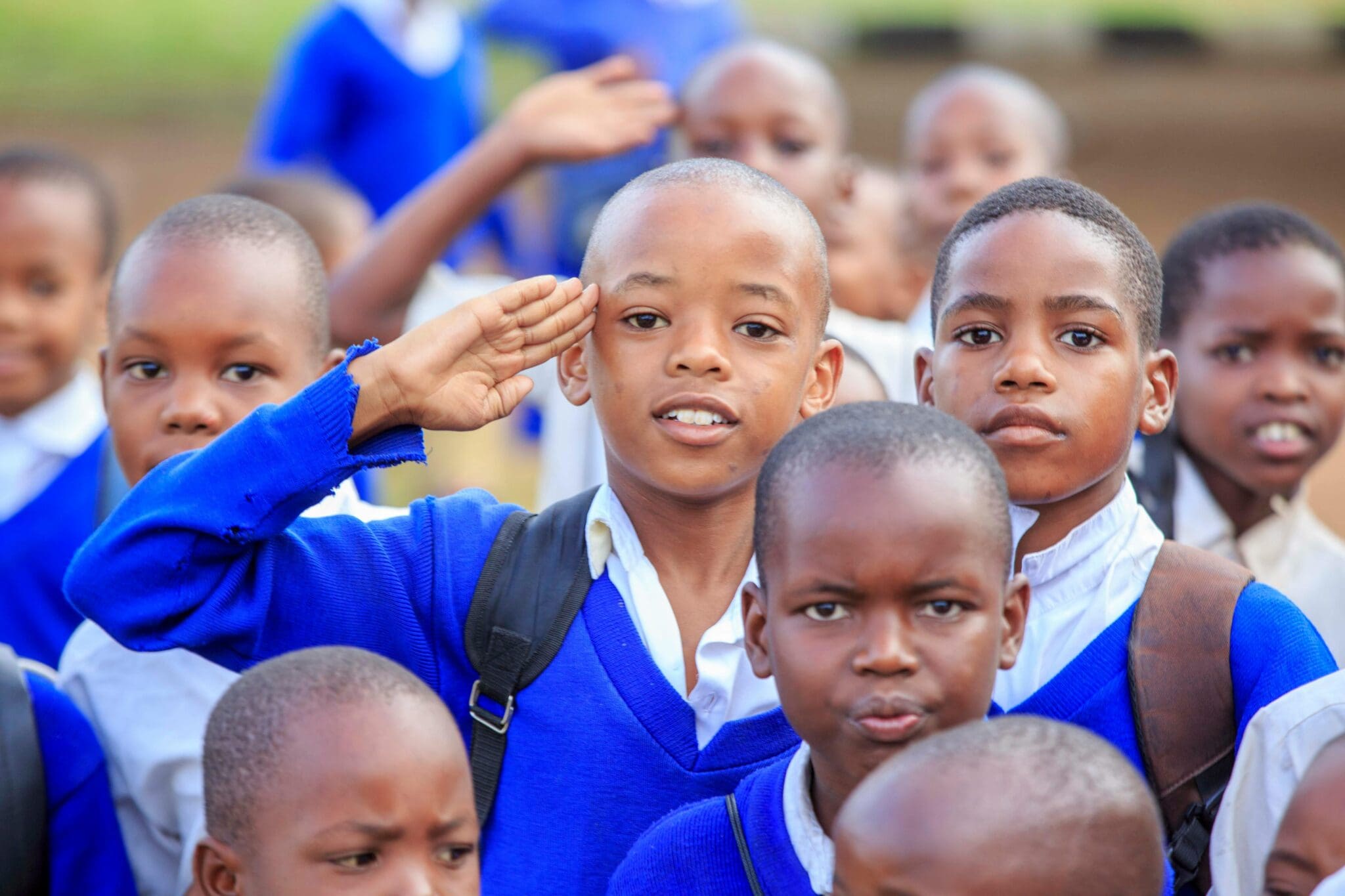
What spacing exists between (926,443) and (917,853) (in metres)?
0.51

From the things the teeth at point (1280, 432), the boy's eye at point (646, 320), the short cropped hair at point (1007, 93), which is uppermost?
the short cropped hair at point (1007, 93)

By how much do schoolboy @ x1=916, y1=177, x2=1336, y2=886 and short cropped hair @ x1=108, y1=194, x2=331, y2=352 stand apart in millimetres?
1024

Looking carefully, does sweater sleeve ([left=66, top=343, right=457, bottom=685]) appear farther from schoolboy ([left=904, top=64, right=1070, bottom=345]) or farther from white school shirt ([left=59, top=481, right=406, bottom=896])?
schoolboy ([left=904, top=64, right=1070, bottom=345])

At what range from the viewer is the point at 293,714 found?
6.15 feet

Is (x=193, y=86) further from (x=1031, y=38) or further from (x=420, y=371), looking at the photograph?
(x=420, y=371)

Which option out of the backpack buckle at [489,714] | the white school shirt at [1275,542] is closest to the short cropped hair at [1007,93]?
the white school shirt at [1275,542]

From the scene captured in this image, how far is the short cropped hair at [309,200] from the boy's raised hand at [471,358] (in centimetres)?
191

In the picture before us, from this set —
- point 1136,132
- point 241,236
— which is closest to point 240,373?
point 241,236

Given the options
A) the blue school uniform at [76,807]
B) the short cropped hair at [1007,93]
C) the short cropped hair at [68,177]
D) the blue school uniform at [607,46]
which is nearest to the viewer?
Answer: the blue school uniform at [76,807]

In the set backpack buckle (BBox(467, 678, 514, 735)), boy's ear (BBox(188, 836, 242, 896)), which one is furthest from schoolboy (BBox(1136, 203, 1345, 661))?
boy's ear (BBox(188, 836, 242, 896))

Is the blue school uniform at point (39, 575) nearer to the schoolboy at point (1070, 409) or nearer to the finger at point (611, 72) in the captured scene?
the finger at point (611, 72)

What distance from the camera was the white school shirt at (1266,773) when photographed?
186 centimetres

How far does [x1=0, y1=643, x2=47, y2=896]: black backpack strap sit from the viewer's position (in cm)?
212

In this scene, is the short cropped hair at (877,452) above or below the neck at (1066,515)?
below
